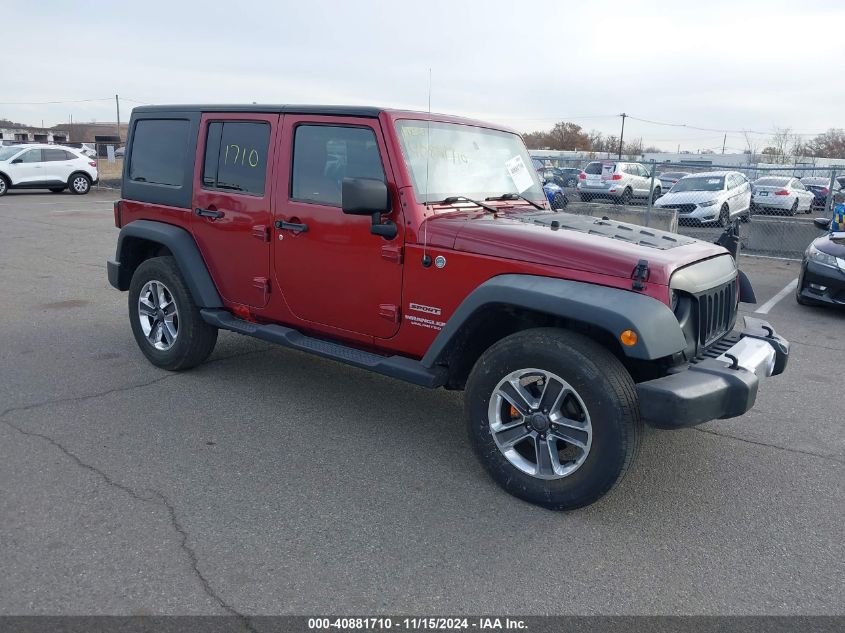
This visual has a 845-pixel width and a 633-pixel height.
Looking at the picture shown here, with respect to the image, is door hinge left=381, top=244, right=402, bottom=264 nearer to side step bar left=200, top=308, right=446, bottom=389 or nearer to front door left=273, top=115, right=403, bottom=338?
front door left=273, top=115, right=403, bottom=338

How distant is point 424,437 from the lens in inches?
169

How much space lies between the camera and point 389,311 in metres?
3.99

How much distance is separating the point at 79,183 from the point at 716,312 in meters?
23.5

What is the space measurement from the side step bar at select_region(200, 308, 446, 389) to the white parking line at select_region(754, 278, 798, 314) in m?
5.66

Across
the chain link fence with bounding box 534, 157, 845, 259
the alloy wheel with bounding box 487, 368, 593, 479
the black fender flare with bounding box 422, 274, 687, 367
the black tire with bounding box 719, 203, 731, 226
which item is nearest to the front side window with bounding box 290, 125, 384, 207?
the black fender flare with bounding box 422, 274, 687, 367

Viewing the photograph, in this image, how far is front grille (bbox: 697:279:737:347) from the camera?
139 inches

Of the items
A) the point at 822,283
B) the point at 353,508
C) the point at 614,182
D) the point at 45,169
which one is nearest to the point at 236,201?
the point at 353,508

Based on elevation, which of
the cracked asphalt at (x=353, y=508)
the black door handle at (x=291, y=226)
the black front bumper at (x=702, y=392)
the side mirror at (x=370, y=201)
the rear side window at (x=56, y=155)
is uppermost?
the rear side window at (x=56, y=155)

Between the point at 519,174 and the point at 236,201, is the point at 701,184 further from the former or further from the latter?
the point at 236,201

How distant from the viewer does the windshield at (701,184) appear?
17672 mm

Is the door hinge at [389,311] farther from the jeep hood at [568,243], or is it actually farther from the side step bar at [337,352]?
the jeep hood at [568,243]

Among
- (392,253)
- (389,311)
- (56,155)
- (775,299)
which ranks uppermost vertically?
(56,155)

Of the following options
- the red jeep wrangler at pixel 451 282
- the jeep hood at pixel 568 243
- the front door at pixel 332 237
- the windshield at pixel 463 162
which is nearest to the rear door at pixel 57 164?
the red jeep wrangler at pixel 451 282

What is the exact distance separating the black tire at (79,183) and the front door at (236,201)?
20486 mm
